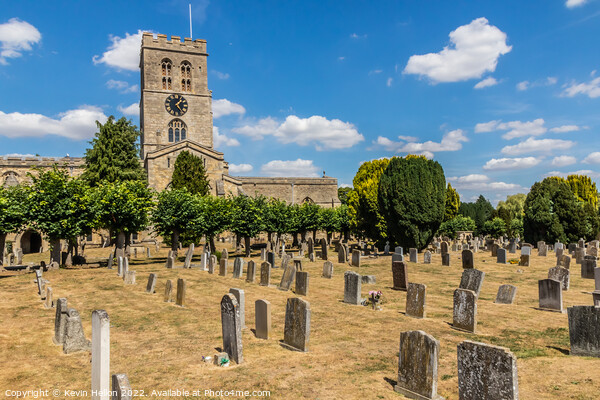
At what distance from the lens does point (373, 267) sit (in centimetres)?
2192

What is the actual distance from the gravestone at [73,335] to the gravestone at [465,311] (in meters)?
8.35

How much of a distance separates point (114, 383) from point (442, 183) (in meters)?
26.1

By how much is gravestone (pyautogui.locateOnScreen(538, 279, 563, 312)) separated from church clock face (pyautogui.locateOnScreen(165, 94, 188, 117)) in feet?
158

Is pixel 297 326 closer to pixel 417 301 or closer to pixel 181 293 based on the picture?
pixel 417 301

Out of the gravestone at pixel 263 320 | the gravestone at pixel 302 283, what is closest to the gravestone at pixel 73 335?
the gravestone at pixel 263 320

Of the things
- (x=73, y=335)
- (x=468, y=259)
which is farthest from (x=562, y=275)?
(x=73, y=335)

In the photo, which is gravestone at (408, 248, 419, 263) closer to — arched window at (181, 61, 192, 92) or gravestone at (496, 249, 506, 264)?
gravestone at (496, 249, 506, 264)

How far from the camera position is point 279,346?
26.7 ft

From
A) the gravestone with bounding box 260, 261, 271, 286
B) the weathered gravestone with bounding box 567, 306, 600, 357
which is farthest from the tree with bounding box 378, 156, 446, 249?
the weathered gravestone with bounding box 567, 306, 600, 357

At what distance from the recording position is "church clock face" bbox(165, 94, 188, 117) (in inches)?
2000

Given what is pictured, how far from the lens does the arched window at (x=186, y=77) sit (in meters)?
52.5

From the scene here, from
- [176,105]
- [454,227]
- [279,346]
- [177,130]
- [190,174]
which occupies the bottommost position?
[279,346]

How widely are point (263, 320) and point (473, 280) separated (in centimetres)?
800

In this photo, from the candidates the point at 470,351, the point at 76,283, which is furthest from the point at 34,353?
the point at 76,283
